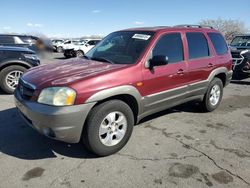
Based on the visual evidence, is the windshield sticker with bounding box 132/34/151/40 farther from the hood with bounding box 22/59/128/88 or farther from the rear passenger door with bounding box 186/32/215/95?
the rear passenger door with bounding box 186/32/215/95

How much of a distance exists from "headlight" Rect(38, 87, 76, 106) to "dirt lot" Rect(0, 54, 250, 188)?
87cm

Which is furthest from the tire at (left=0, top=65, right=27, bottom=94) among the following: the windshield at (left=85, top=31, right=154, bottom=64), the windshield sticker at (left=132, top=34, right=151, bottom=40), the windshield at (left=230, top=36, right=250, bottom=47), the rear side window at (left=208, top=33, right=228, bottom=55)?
the windshield at (left=230, top=36, right=250, bottom=47)

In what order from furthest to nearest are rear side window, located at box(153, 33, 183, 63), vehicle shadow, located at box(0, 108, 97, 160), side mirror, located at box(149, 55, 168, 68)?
rear side window, located at box(153, 33, 183, 63) < side mirror, located at box(149, 55, 168, 68) < vehicle shadow, located at box(0, 108, 97, 160)

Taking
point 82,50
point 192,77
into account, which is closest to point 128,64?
point 192,77

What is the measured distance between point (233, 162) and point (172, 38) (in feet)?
7.55

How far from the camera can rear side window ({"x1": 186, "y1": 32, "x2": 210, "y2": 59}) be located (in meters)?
4.94

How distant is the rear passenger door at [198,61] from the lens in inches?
193

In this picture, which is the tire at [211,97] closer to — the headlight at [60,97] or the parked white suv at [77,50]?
the headlight at [60,97]

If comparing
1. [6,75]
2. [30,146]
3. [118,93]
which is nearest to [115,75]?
[118,93]

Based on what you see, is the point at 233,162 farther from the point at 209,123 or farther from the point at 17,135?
the point at 17,135

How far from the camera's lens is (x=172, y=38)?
15.2 ft

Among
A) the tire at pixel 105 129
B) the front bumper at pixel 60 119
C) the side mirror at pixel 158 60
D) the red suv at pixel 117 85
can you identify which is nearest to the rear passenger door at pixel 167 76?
the red suv at pixel 117 85

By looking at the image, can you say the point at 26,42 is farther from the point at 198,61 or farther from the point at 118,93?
the point at 118,93

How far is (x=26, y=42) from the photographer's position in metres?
11.2
